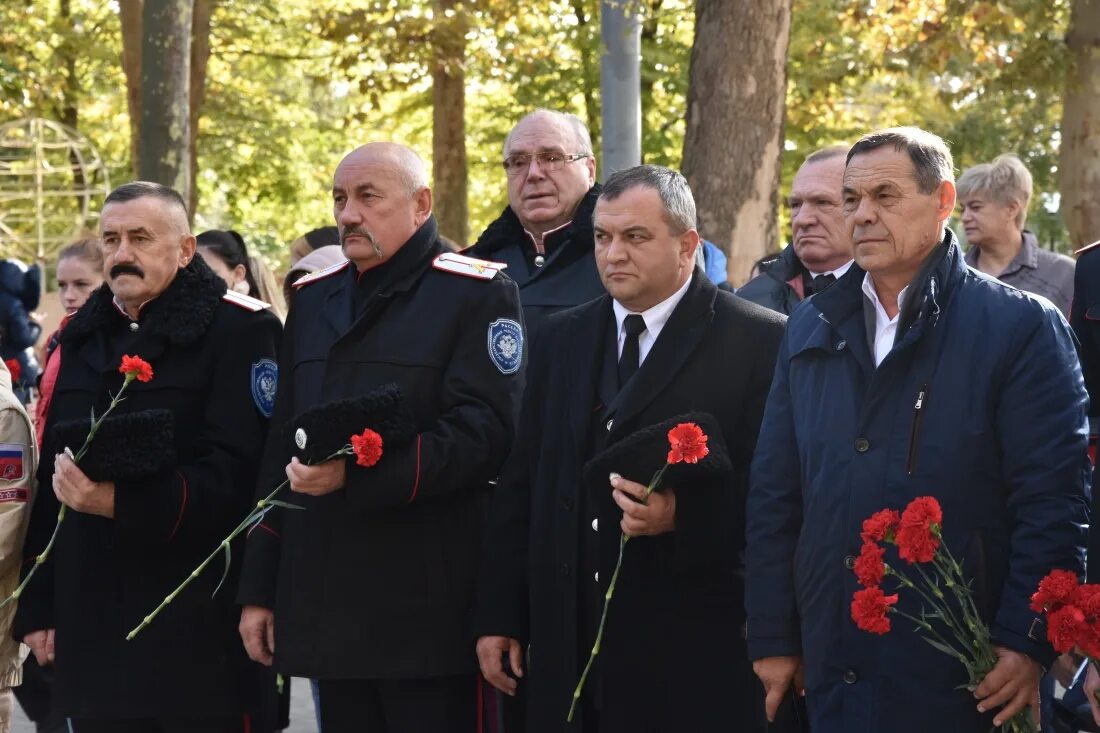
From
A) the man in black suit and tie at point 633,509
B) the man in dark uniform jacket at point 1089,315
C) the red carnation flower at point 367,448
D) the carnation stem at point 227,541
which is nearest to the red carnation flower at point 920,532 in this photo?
the man in black suit and tie at point 633,509

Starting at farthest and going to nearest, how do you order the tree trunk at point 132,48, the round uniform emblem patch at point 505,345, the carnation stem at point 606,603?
1. the tree trunk at point 132,48
2. the round uniform emblem patch at point 505,345
3. the carnation stem at point 606,603

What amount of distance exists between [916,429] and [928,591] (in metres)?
0.38

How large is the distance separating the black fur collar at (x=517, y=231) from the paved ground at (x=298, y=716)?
2785mm

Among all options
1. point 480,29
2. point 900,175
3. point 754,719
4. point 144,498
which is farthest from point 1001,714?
point 480,29

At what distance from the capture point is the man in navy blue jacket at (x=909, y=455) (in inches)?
161

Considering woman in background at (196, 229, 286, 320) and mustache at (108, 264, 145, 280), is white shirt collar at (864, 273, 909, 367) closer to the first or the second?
mustache at (108, 264, 145, 280)

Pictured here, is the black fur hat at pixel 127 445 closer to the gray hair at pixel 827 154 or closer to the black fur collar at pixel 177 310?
the black fur collar at pixel 177 310

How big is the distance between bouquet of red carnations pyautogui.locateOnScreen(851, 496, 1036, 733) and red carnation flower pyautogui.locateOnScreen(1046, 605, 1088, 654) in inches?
9.1

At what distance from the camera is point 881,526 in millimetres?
3697

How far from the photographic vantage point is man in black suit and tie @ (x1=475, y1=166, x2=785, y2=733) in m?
4.71

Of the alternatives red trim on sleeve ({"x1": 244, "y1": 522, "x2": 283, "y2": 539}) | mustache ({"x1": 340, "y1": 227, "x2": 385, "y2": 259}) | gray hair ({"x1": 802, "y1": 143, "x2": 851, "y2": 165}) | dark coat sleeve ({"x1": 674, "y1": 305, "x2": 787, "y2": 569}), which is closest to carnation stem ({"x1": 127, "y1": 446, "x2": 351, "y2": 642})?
red trim on sleeve ({"x1": 244, "y1": 522, "x2": 283, "y2": 539})

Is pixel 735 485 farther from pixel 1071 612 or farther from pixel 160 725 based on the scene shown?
pixel 160 725

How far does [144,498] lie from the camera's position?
17.6 ft

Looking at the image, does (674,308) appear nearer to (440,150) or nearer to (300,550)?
(300,550)
